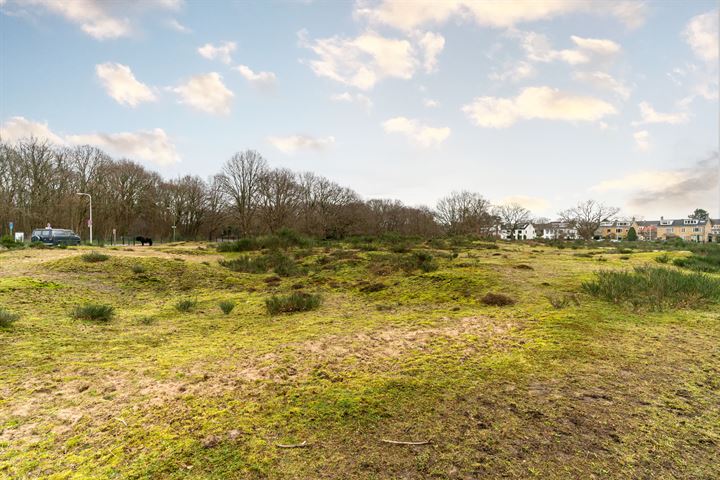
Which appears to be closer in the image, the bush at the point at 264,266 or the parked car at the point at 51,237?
the bush at the point at 264,266

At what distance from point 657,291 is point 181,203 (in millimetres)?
64451

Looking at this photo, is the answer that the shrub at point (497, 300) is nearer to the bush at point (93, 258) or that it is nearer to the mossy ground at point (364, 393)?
the mossy ground at point (364, 393)

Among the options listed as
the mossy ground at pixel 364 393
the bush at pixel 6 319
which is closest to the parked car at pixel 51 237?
the mossy ground at pixel 364 393

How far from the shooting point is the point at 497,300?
654cm

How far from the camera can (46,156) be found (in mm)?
44406

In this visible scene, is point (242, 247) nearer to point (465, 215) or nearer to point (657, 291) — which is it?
point (657, 291)

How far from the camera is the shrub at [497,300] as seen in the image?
6441 millimetres

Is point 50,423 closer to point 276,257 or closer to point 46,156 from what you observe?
point 276,257

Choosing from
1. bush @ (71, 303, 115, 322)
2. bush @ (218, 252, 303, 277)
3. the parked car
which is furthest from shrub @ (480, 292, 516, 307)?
the parked car

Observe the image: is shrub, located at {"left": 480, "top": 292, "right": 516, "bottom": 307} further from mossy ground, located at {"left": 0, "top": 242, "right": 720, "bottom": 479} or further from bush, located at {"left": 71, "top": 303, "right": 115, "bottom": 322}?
bush, located at {"left": 71, "top": 303, "right": 115, "bottom": 322}

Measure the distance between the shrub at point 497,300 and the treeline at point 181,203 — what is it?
105ft

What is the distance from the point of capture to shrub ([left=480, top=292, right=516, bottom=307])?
6.44 m

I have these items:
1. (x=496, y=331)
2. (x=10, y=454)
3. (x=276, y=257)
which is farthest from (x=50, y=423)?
(x=276, y=257)

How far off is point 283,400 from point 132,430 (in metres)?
1.06
